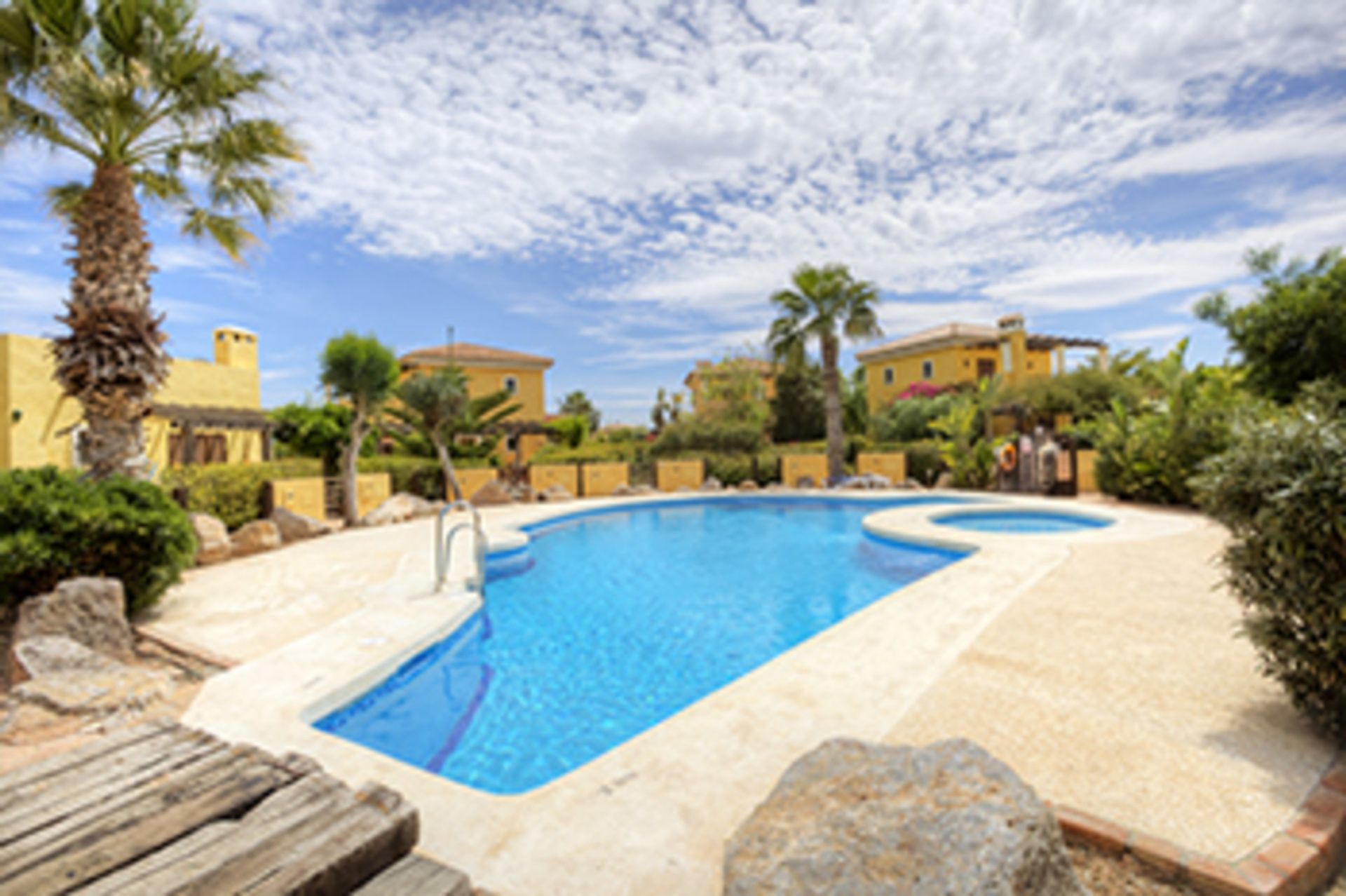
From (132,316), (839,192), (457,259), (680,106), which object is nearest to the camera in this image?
(132,316)

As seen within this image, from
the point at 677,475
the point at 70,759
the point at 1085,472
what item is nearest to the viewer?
the point at 70,759

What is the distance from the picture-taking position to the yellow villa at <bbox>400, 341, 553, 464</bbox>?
33438 millimetres

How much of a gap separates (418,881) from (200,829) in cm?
69

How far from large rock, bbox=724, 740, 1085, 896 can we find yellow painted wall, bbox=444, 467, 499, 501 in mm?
17426

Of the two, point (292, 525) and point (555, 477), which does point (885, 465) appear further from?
point (292, 525)

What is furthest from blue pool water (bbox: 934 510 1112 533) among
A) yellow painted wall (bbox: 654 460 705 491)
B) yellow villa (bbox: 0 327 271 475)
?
yellow villa (bbox: 0 327 271 475)

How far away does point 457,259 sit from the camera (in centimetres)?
2138

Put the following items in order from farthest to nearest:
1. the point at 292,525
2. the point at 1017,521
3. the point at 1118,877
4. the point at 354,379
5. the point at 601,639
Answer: the point at 354,379
the point at 1017,521
the point at 292,525
the point at 601,639
the point at 1118,877

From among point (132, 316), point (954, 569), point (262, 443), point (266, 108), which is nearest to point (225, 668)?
point (132, 316)

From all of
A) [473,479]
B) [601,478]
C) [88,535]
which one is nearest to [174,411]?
[473,479]

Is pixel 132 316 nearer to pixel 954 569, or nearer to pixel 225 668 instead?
pixel 225 668

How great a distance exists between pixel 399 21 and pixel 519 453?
25.3 metres

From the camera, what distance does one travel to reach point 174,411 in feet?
59.8

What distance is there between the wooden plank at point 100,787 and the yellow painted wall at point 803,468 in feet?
64.9
